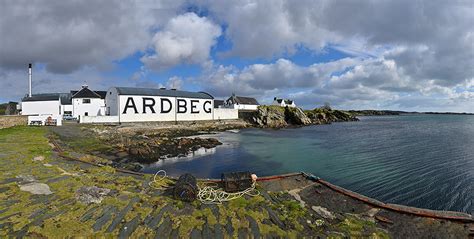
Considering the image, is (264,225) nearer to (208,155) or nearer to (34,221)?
(34,221)

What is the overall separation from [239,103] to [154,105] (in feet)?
159

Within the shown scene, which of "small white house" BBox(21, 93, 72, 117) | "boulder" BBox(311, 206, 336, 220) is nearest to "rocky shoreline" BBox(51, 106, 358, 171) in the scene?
"boulder" BBox(311, 206, 336, 220)

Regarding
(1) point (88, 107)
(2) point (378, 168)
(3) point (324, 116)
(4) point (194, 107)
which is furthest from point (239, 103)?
(2) point (378, 168)

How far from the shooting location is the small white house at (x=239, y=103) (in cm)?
9038

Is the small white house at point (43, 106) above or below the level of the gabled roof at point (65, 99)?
below

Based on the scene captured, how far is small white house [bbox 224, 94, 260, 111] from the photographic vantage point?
297ft

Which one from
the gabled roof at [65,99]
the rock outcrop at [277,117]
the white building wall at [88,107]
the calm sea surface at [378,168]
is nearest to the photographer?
the calm sea surface at [378,168]

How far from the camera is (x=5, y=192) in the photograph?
7.64 meters

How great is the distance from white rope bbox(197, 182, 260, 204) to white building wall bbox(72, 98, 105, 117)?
47.5 meters

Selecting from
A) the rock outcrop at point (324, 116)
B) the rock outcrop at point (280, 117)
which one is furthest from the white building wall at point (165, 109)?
the rock outcrop at point (324, 116)

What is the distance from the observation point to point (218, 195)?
8586 mm

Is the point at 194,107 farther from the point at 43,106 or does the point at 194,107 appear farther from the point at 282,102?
the point at 282,102

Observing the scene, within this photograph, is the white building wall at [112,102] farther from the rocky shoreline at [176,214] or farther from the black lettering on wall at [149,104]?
the rocky shoreline at [176,214]

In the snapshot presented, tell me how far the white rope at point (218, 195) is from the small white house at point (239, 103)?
7857 cm
